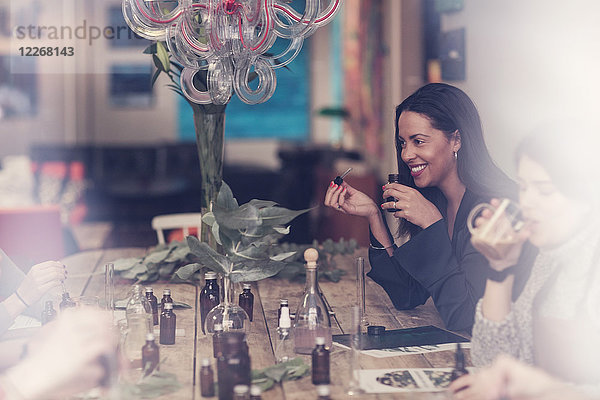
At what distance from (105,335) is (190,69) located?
1.27 metres

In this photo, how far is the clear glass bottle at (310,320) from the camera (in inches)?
76.4

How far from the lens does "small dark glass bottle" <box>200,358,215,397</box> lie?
163cm

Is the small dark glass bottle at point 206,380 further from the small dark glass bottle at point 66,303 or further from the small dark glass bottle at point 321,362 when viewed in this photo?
the small dark glass bottle at point 66,303

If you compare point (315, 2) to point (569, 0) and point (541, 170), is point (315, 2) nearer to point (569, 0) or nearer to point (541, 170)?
point (569, 0)

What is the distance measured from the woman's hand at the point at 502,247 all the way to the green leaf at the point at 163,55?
1.52 meters

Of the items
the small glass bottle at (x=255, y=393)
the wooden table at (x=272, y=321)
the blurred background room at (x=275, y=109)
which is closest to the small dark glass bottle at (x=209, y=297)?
the wooden table at (x=272, y=321)

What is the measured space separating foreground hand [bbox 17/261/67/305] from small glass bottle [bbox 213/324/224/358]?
0.50m

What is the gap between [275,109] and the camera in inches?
374

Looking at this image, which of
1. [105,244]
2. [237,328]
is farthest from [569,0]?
[105,244]

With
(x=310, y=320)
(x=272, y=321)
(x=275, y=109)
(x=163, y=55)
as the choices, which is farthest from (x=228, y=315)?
(x=275, y=109)

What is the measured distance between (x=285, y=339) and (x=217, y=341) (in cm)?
17

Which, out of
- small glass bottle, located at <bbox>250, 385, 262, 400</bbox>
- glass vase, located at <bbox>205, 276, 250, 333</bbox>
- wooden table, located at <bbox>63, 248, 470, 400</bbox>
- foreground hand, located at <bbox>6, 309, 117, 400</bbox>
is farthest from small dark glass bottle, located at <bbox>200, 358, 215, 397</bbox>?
glass vase, located at <bbox>205, 276, 250, 333</bbox>

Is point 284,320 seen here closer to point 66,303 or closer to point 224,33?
point 66,303

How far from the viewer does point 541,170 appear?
1.61 meters
